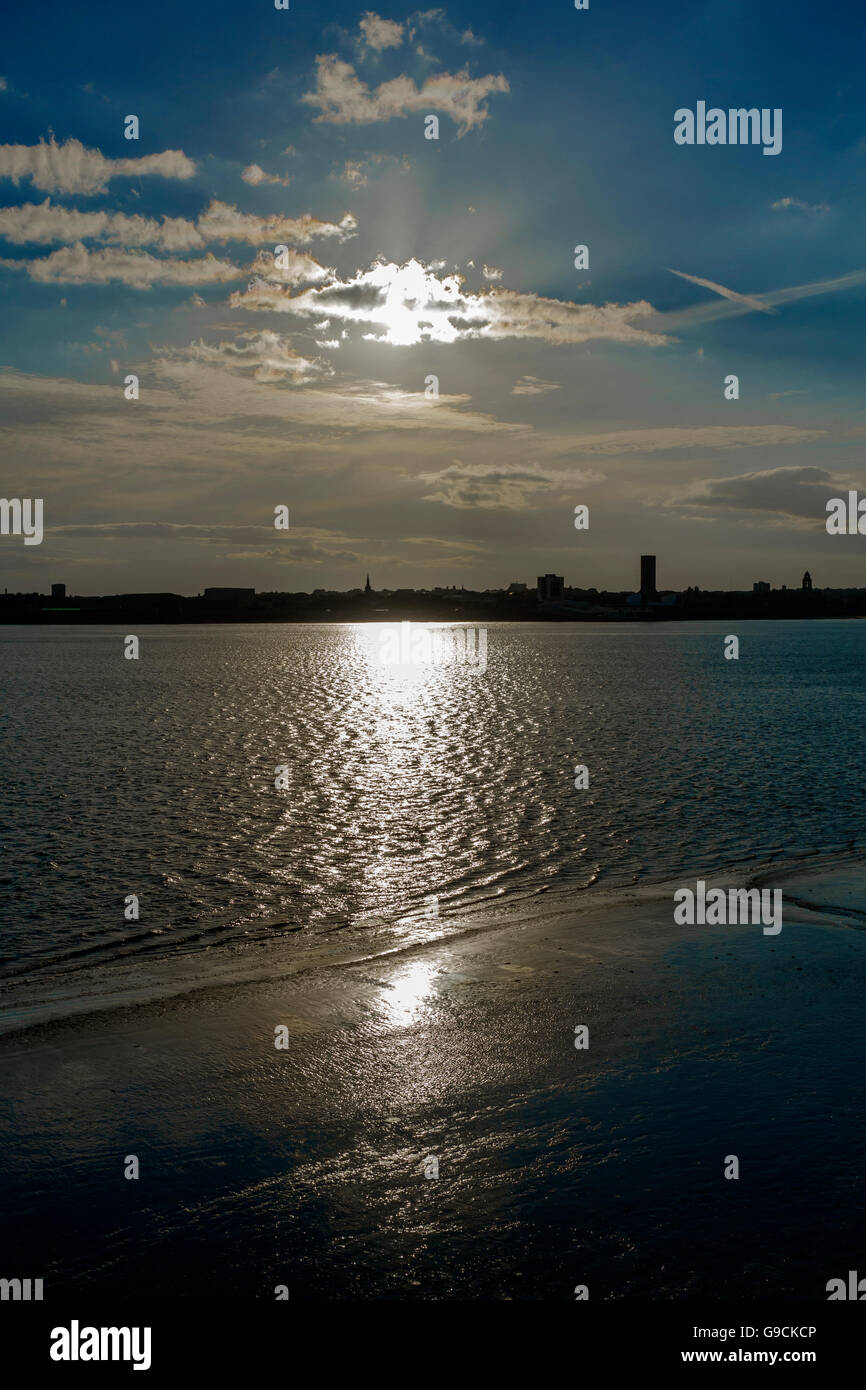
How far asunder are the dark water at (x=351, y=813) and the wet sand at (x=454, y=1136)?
9.14 feet

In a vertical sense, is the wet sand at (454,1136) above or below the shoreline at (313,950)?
above

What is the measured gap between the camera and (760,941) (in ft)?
44.1

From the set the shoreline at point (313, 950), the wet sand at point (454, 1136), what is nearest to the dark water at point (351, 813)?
the shoreline at point (313, 950)

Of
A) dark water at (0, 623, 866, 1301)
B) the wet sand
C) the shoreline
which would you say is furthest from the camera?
the shoreline

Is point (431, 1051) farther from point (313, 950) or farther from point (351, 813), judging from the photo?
point (351, 813)

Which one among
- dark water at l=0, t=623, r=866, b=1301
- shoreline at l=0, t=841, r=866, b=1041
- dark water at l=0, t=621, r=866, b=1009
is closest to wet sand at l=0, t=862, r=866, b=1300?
dark water at l=0, t=623, r=866, b=1301

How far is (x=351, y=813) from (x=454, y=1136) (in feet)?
55.2

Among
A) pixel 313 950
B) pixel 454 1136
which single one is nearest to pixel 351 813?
pixel 313 950

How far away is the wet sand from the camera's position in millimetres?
6332

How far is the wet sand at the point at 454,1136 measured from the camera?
6332 mm

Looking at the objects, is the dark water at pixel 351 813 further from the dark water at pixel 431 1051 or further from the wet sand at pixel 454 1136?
the wet sand at pixel 454 1136

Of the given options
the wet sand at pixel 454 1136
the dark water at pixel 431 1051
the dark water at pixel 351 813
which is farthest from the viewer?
the dark water at pixel 351 813

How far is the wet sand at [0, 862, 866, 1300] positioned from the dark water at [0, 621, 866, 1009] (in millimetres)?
2785

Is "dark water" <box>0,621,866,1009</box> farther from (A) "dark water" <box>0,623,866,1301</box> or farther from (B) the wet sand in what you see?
(B) the wet sand
